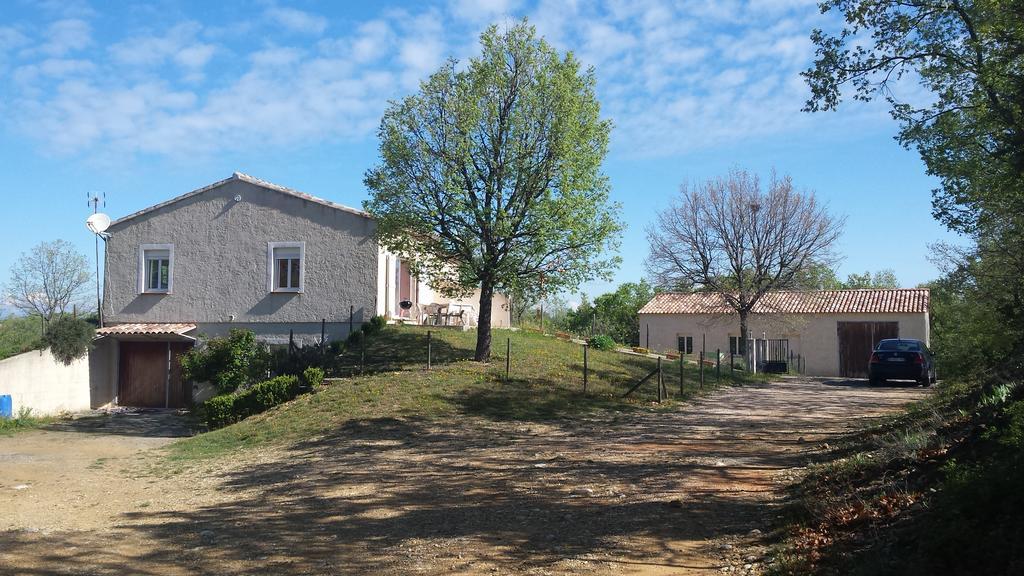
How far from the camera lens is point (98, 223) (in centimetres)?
2434

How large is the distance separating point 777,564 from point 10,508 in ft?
31.3

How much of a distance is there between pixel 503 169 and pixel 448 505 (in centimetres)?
1257

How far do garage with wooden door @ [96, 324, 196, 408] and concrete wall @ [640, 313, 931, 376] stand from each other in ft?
79.1

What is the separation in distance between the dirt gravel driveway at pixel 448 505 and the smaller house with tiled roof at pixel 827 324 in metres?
22.6

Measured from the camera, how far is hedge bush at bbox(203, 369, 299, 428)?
17484mm

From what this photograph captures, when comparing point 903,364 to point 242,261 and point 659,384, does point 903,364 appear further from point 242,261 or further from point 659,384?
point 242,261

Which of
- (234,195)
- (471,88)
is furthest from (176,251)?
(471,88)

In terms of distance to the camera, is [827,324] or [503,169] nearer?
[503,169]

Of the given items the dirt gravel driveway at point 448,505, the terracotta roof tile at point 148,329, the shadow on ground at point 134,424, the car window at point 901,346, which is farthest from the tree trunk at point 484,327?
the car window at point 901,346

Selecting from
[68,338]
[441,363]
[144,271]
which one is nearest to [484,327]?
[441,363]

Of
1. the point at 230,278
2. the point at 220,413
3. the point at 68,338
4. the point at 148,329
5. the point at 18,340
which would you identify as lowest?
the point at 220,413

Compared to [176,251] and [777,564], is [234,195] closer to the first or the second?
[176,251]

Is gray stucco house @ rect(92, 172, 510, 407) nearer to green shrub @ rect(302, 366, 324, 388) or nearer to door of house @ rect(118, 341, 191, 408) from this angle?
door of house @ rect(118, 341, 191, 408)

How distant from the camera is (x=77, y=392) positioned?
22953 mm
